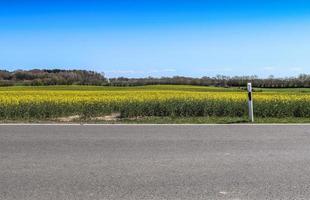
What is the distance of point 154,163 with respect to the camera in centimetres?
780

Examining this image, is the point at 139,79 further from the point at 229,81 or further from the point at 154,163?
the point at 154,163

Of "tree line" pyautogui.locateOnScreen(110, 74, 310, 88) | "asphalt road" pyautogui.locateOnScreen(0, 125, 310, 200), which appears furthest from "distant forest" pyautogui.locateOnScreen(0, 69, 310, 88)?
"asphalt road" pyautogui.locateOnScreen(0, 125, 310, 200)

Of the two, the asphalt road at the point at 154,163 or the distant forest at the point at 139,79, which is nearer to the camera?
the asphalt road at the point at 154,163

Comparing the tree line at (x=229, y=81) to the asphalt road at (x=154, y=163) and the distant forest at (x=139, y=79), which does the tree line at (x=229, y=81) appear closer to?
the distant forest at (x=139, y=79)

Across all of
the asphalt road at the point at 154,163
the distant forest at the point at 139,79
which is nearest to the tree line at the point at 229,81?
the distant forest at the point at 139,79

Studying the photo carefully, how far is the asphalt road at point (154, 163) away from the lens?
6152mm

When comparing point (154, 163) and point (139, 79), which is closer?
point (154, 163)

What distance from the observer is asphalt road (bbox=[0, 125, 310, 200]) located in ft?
20.2

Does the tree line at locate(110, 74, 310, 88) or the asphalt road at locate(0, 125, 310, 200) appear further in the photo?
the tree line at locate(110, 74, 310, 88)

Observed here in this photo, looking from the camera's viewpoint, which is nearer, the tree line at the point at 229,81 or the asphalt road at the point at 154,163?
the asphalt road at the point at 154,163

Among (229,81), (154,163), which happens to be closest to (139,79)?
(229,81)

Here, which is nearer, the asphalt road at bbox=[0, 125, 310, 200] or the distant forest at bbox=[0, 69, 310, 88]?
the asphalt road at bbox=[0, 125, 310, 200]

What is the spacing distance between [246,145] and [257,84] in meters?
72.9

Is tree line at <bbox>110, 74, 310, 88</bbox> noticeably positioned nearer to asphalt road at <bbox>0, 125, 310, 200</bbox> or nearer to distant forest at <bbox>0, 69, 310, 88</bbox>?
distant forest at <bbox>0, 69, 310, 88</bbox>
